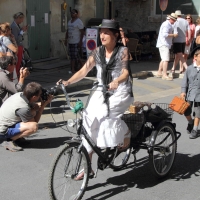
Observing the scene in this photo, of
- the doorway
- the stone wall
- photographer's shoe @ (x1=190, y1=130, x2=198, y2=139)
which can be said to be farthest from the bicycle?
the stone wall

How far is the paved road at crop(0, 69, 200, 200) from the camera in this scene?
460 centimetres

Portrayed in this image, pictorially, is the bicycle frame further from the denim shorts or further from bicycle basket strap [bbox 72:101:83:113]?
the denim shorts

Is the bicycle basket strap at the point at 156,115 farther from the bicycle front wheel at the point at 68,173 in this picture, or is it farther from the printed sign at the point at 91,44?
the printed sign at the point at 91,44

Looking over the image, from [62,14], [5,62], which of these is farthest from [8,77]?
[62,14]

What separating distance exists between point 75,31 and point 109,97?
7.71 metres

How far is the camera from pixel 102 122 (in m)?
4.31

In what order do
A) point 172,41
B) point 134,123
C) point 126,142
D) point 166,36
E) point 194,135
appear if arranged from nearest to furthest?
point 126,142
point 134,123
point 194,135
point 166,36
point 172,41

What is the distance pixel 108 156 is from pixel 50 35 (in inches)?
389

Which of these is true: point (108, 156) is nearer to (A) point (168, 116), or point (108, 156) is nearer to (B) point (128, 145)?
(B) point (128, 145)

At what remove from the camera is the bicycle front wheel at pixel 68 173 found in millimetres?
4035

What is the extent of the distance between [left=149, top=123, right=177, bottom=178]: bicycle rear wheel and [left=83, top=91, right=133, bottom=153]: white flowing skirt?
0.60 metres

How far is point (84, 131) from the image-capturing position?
4254 mm

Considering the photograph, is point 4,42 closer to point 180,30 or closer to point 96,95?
point 96,95

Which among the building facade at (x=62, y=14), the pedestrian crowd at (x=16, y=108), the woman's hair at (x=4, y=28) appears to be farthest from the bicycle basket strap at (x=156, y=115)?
the building facade at (x=62, y=14)
